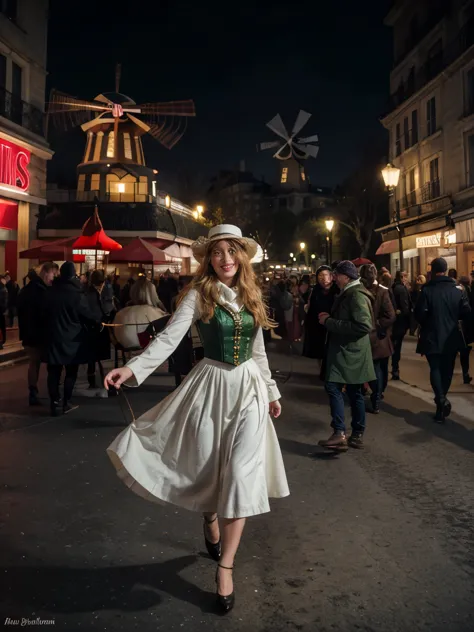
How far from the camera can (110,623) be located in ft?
9.61

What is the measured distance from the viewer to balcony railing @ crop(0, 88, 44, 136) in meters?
22.6

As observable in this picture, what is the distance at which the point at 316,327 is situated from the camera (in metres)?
9.26

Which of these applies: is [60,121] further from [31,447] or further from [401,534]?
[401,534]

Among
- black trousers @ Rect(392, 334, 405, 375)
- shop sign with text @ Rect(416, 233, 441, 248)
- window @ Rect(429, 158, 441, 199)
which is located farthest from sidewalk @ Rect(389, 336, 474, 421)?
window @ Rect(429, 158, 441, 199)

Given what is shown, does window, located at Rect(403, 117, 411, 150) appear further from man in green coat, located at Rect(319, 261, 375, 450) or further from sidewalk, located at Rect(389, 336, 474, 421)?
man in green coat, located at Rect(319, 261, 375, 450)

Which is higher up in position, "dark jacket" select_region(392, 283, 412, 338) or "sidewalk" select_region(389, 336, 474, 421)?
"dark jacket" select_region(392, 283, 412, 338)

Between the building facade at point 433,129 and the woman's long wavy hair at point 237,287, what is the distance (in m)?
19.1

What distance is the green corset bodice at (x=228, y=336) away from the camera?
339cm


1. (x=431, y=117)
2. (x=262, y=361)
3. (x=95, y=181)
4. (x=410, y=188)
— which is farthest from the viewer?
(x=95, y=181)

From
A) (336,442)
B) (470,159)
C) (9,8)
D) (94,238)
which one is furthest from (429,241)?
(336,442)

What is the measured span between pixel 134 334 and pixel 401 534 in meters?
6.18

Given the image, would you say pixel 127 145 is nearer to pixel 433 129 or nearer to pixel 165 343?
pixel 433 129

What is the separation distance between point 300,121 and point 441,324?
178 ft

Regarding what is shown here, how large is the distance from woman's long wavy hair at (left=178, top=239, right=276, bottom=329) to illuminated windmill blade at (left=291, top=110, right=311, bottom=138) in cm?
5810
